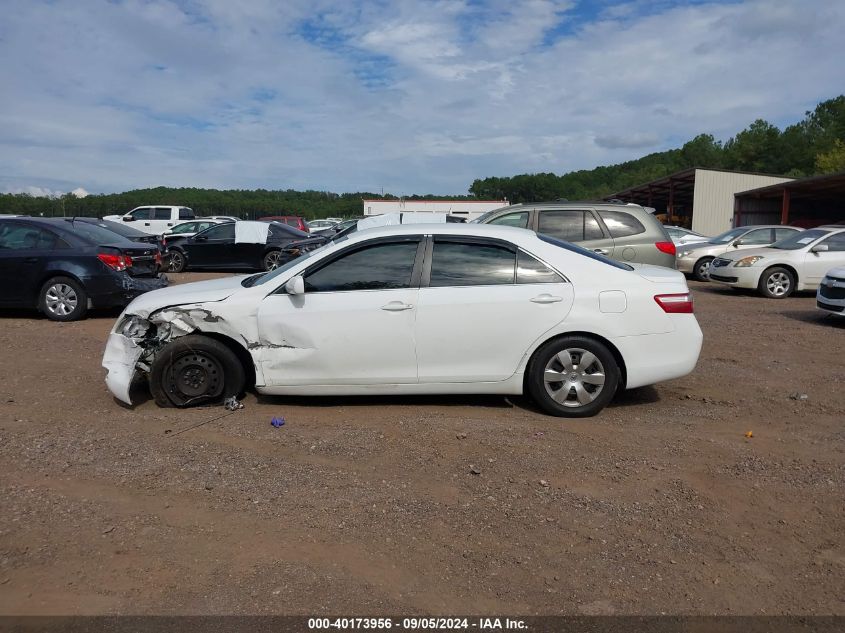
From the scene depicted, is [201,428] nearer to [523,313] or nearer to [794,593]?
[523,313]

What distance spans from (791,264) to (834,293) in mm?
3659

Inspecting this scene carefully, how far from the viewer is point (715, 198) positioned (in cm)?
3681

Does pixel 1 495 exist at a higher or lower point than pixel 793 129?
lower

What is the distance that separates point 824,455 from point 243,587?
387cm

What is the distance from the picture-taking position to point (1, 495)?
13.0ft

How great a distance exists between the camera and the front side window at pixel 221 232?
59.8ft

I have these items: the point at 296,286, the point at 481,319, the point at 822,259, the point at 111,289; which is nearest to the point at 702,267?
the point at 822,259

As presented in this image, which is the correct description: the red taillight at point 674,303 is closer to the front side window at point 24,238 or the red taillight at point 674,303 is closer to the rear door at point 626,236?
the rear door at point 626,236

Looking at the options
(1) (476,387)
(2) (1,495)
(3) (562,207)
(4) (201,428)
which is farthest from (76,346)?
(3) (562,207)

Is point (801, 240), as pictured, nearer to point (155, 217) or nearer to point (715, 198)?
point (715, 198)

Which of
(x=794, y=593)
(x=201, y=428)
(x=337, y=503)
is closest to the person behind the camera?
(x=794, y=593)

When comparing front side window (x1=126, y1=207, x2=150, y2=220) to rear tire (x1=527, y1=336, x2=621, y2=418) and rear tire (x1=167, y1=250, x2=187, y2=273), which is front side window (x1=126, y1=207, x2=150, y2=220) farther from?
rear tire (x1=527, y1=336, x2=621, y2=418)

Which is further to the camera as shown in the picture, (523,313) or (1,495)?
(523,313)

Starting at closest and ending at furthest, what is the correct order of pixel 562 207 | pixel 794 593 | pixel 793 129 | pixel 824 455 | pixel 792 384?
pixel 794 593 < pixel 824 455 < pixel 792 384 < pixel 562 207 < pixel 793 129
